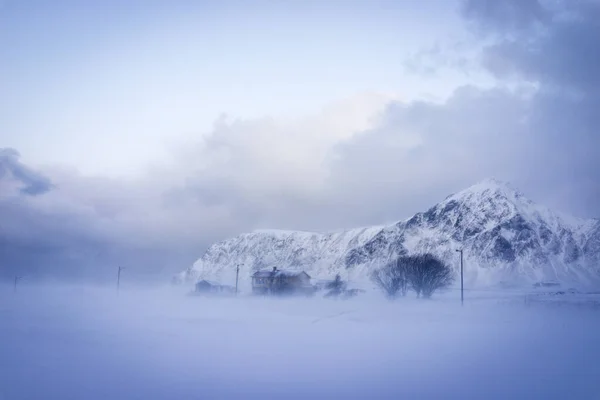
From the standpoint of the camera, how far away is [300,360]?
66.9ft

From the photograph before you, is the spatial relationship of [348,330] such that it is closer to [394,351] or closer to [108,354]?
[394,351]

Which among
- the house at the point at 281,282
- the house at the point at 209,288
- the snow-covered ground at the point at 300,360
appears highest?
the snow-covered ground at the point at 300,360

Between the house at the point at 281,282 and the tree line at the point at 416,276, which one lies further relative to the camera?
the house at the point at 281,282

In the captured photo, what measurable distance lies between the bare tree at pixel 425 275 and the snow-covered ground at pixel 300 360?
118ft

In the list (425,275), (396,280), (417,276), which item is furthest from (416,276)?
(396,280)

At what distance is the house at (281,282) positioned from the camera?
96375 mm

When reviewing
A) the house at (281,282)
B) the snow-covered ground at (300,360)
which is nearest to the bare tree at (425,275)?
the house at (281,282)

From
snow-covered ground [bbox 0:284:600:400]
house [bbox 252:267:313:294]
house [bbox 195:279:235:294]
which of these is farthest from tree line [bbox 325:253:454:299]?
house [bbox 195:279:235:294]

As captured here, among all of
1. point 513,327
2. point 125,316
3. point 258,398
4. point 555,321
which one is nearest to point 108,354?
point 258,398

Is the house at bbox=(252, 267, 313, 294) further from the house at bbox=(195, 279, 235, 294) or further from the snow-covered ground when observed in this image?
the snow-covered ground

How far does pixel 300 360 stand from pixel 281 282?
78240mm

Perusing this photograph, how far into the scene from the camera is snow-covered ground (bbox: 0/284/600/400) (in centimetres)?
1534

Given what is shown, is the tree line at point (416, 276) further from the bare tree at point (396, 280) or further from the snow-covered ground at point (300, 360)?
the snow-covered ground at point (300, 360)

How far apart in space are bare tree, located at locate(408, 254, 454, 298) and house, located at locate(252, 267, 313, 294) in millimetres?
29335
